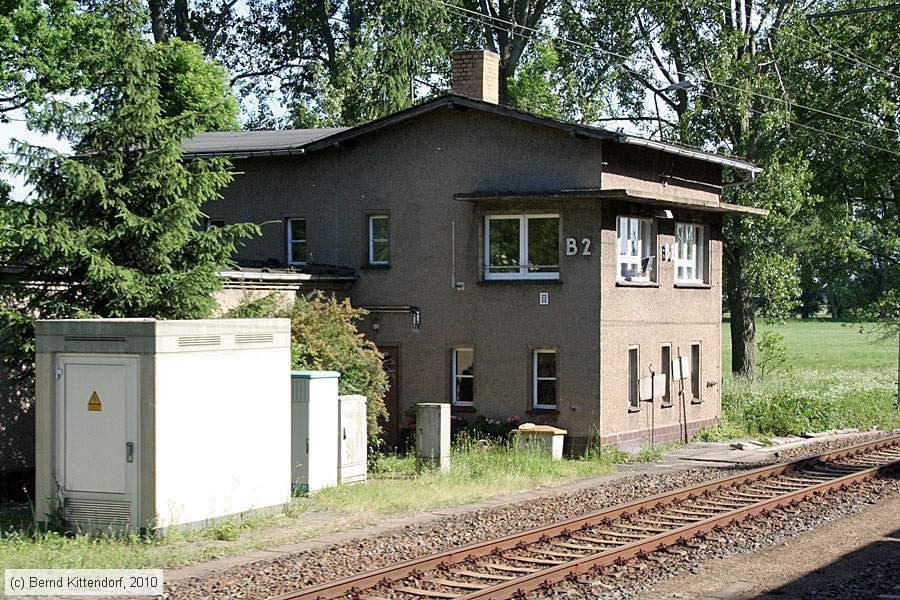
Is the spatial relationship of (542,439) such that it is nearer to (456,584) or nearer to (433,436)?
(433,436)

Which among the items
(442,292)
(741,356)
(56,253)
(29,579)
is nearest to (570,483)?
(442,292)

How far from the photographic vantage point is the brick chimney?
26.5 meters

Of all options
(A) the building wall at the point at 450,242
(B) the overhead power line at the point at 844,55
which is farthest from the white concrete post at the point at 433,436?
(B) the overhead power line at the point at 844,55

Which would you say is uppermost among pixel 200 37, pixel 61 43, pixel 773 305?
pixel 200 37

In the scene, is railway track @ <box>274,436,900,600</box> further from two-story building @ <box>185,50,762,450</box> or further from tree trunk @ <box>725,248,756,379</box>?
tree trunk @ <box>725,248,756,379</box>

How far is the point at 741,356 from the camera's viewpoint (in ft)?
134

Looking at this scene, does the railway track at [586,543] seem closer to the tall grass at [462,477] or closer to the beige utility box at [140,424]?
the tall grass at [462,477]

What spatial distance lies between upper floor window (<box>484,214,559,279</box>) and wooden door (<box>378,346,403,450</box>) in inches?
104

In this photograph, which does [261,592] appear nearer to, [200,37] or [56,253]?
[56,253]

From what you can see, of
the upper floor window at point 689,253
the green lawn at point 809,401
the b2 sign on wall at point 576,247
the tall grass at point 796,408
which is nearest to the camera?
the b2 sign on wall at point 576,247

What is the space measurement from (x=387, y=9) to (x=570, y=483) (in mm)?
31735

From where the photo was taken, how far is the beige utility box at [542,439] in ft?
74.3

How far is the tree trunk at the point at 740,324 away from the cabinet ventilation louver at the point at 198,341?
2740 cm

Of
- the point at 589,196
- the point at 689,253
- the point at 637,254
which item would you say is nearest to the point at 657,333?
the point at 637,254
